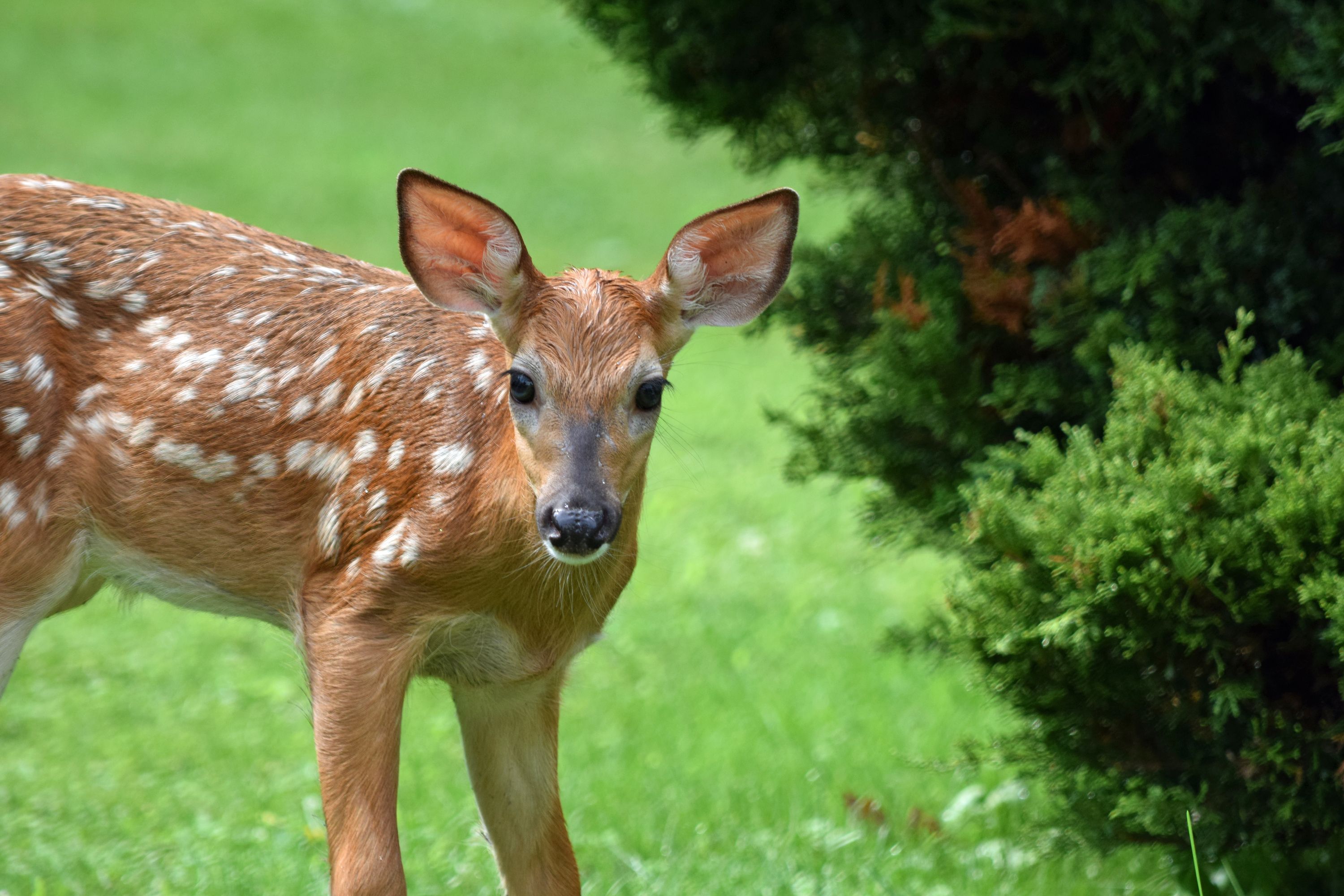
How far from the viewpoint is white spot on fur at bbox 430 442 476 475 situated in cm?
418

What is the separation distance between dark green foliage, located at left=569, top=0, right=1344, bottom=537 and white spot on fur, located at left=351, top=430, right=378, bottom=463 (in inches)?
71.5

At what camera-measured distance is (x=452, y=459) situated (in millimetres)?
4203

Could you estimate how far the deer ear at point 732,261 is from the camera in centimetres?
414

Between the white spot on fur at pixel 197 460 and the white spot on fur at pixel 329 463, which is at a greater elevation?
the white spot on fur at pixel 329 463

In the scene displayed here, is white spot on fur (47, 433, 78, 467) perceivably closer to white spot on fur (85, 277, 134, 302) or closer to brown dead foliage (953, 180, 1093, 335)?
white spot on fur (85, 277, 134, 302)

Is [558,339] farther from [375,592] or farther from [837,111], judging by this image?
[837,111]

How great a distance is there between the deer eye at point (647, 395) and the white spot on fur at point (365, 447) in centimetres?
77

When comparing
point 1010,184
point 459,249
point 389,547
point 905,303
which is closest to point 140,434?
point 389,547

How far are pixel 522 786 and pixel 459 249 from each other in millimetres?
1542

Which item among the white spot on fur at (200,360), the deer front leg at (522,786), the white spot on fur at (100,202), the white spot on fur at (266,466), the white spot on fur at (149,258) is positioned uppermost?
the white spot on fur at (100,202)

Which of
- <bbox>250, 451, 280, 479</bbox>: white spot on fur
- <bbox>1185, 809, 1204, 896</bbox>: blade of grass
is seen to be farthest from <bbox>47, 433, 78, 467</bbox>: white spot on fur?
<bbox>1185, 809, 1204, 896</bbox>: blade of grass

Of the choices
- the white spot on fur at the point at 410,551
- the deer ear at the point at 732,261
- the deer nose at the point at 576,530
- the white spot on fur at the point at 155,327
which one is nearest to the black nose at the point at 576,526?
the deer nose at the point at 576,530

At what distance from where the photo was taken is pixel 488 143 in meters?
21.9

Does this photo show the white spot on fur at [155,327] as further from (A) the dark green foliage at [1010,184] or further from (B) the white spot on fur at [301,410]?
(A) the dark green foliage at [1010,184]
